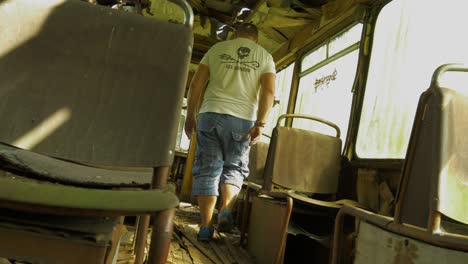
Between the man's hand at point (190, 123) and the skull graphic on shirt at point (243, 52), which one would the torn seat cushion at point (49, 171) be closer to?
the man's hand at point (190, 123)

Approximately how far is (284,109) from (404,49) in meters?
2.28

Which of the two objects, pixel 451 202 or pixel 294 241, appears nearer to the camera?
pixel 451 202

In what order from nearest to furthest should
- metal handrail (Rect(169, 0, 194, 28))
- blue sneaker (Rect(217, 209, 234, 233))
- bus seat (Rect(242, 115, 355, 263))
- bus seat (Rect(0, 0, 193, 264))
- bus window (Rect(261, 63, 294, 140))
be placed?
bus seat (Rect(0, 0, 193, 264)), metal handrail (Rect(169, 0, 194, 28)), bus seat (Rect(242, 115, 355, 263)), blue sneaker (Rect(217, 209, 234, 233)), bus window (Rect(261, 63, 294, 140))

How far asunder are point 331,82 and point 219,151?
1.55 meters

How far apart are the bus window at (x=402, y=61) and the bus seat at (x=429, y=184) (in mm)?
979

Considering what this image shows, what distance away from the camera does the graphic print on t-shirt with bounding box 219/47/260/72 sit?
90.4 inches

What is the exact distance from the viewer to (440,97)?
3.41 ft

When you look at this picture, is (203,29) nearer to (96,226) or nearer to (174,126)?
(174,126)

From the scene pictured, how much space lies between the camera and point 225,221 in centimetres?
239

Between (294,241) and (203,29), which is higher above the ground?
(203,29)

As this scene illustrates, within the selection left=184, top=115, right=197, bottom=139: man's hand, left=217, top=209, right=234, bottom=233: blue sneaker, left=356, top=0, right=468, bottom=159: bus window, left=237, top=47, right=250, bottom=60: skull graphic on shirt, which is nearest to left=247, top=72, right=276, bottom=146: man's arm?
left=237, top=47, right=250, bottom=60: skull graphic on shirt

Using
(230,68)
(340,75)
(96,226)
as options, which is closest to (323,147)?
(230,68)

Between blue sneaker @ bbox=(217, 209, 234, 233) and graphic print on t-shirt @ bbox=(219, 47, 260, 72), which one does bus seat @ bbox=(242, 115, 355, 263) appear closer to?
blue sneaker @ bbox=(217, 209, 234, 233)

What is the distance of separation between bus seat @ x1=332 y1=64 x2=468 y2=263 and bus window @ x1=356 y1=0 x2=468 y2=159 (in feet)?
3.21
